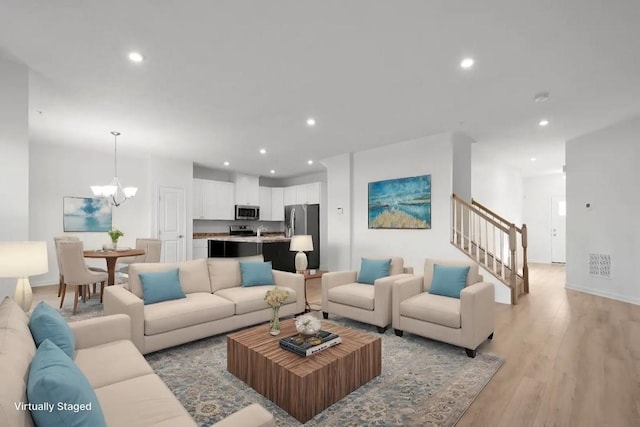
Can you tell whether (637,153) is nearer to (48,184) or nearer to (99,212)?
(99,212)

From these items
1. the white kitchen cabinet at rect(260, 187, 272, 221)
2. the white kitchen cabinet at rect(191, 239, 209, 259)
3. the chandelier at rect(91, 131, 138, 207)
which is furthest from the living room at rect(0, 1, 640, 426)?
the white kitchen cabinet at rect(260, 187, 272, 221)

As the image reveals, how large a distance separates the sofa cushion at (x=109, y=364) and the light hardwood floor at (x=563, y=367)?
2.04m

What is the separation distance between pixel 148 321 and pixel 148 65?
2420mm

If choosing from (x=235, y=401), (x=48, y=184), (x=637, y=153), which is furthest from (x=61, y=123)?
(x=637, y=153)

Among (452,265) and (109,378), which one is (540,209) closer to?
(452,265)

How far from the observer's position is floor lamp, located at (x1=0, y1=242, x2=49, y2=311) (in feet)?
7.66

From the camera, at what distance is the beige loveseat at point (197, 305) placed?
2.91 m

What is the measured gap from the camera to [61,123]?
Answer: 195 inches

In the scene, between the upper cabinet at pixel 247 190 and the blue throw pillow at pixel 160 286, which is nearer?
the blue throw pillow at pixel 160 286

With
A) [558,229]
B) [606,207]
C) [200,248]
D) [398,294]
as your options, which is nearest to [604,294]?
[606,207]

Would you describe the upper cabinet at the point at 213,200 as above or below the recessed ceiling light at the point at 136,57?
below

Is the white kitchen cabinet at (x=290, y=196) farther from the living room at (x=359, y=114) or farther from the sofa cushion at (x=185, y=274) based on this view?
the sofa cushion at (x=185, y=274)

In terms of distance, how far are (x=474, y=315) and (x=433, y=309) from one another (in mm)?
380

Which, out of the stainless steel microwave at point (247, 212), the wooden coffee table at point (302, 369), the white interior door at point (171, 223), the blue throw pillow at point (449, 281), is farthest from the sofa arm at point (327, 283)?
the stainless steel microwave at point (247, 212)
